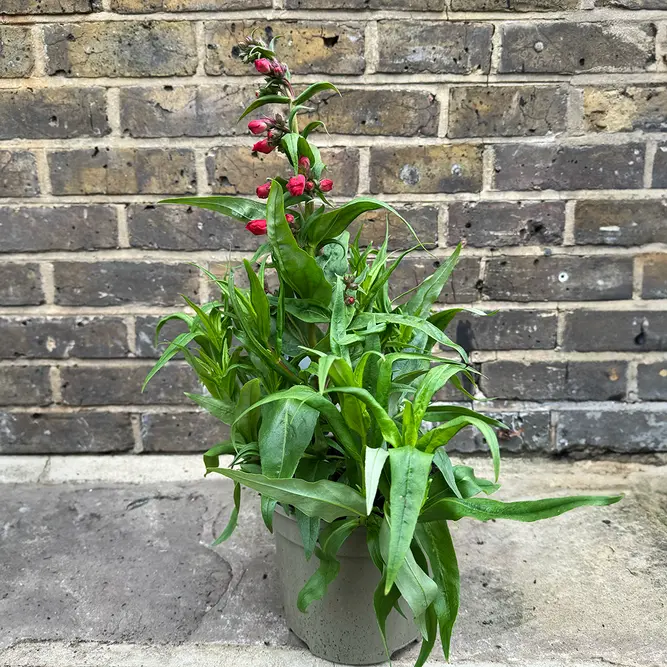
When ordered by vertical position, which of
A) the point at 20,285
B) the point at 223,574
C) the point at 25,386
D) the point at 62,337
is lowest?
the point at 223,574

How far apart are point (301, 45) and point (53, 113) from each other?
0.52 metres

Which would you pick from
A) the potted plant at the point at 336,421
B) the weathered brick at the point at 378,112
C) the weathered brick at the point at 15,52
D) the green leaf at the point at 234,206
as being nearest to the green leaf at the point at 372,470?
the potted plant at the point at 336,421

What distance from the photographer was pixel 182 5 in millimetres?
1233

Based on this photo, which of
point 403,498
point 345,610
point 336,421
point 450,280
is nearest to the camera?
point 403,498

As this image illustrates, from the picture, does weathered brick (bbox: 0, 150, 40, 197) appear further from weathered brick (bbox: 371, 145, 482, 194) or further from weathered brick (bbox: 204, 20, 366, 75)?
weathered brick (bbox: 371, 145, 482, 194)

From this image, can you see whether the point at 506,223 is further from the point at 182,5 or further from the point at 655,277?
the point at 182,5

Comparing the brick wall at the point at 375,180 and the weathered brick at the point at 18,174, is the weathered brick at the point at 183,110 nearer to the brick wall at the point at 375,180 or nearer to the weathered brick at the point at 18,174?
the brick wall at the point at 375,180

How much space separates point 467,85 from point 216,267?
0.63 m

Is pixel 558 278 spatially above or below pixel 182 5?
below

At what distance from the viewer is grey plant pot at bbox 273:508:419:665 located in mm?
834

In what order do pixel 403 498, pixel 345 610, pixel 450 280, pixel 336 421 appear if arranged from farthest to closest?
pixel 450 280, pixel 345 610, pixel 336 421, pixel 403 498

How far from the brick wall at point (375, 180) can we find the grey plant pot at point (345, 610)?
0.56 metres

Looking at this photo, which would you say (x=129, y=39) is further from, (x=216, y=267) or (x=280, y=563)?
(x=280, y=563)

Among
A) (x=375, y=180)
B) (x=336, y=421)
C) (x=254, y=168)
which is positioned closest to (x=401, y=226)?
(x=375, y=180)
